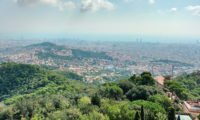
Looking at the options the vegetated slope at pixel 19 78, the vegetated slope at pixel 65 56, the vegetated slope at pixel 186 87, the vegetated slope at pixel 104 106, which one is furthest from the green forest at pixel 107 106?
the vegetated slope at pixel 65 56

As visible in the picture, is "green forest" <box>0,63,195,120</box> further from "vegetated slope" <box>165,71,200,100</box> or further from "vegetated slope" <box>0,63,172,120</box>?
"vegetated slope" <box>165,71,200,100</box>

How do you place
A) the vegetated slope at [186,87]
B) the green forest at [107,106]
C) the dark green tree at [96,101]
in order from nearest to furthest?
1. the green forest at [107,106]
2. the dark green tree at [96,101]
3. the vegetated slope at [186,87]

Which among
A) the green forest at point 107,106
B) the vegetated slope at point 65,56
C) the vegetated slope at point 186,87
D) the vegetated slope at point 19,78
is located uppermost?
the green forest at point 107,106

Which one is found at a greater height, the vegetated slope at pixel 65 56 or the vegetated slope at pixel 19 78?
the vegetated slope at pixel 19 78

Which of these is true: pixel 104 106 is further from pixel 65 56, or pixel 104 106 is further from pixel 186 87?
pixel 65 56

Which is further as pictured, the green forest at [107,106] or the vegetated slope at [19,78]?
the vegetated slope at [19,78]

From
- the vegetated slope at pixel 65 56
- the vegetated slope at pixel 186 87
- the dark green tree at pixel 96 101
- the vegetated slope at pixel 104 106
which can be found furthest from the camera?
the vegetated slope at pixel 65 56

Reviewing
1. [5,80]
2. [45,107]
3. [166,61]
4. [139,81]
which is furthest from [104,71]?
[45,107]

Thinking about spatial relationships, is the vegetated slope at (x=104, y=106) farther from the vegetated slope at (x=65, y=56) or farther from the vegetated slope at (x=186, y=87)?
the vegetated slope at (x=65, y=56)
